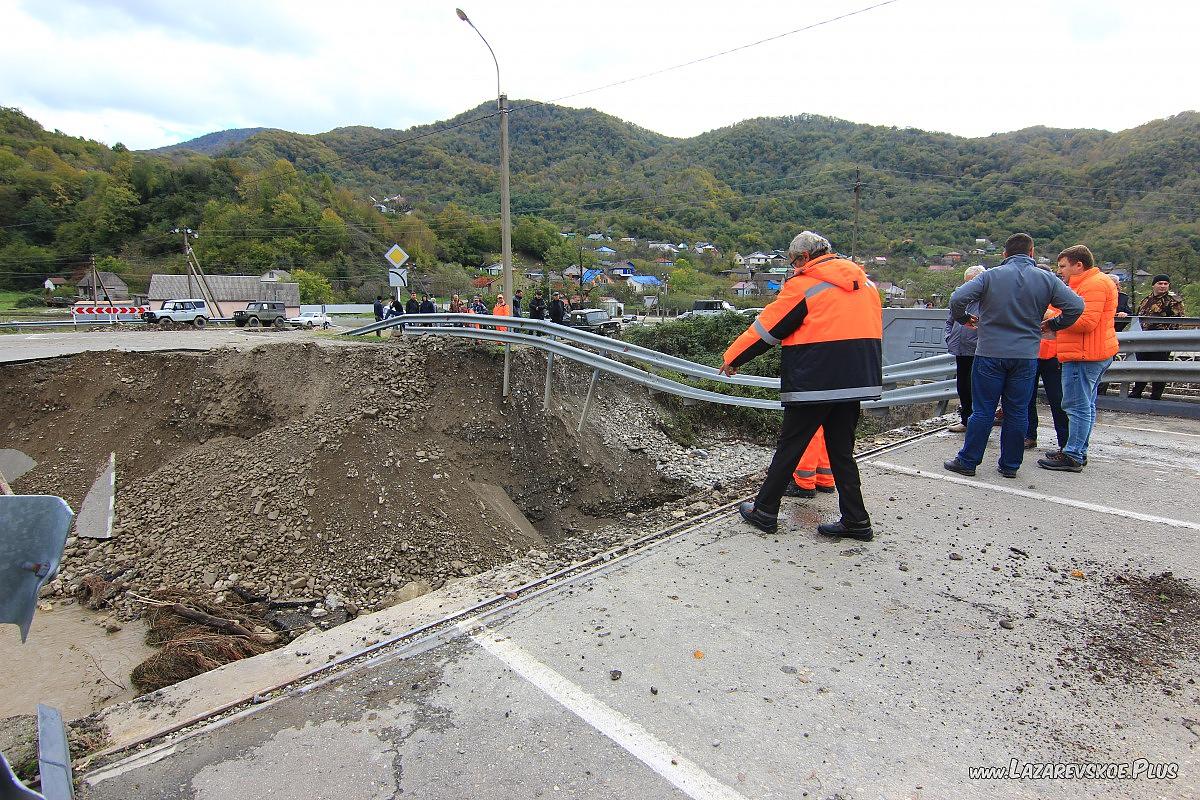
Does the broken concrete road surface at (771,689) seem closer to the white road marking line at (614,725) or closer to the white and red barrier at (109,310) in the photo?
the white road marking line at (614,725)

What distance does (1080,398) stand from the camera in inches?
199

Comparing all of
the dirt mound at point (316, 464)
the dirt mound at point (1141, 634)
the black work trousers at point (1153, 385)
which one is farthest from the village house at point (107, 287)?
the dirt mound at point (1141, 634)

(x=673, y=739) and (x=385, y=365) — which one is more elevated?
(x=385, y=365)

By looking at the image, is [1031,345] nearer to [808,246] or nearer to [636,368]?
[808,246]

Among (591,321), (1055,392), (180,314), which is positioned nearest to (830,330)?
(1055,392)

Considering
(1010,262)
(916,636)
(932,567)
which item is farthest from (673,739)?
(1010,262)

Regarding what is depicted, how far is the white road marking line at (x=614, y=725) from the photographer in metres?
1.94

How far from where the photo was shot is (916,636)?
275 centimetres

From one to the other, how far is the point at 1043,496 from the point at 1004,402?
0.76 meters

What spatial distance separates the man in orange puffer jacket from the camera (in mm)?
4977

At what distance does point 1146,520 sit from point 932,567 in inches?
74.6

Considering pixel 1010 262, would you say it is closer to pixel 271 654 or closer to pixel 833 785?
pixel 833 785

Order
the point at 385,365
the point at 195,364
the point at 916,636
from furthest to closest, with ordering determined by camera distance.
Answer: the point at 195,364, the point at 385,365, the point at 916,636

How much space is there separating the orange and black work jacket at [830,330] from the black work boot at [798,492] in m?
1.15
